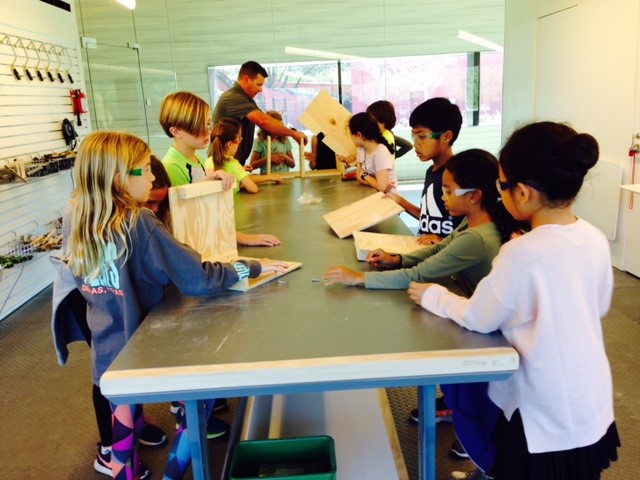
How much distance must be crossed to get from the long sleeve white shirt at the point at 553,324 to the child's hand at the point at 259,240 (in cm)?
110

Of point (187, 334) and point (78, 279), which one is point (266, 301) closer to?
point (187, 334)

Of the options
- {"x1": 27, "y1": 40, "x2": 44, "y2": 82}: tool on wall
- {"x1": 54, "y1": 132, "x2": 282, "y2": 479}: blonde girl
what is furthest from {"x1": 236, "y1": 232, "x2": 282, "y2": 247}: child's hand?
{"x1": 27, "y1": 40, "x2": 44, "y2": 82}: tool on wall

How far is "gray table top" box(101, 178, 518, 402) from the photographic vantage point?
1.14 meters

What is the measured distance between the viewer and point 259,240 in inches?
88.4

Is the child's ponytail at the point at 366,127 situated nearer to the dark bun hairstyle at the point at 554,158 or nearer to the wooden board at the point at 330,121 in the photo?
the wooden board at the point at 330,121

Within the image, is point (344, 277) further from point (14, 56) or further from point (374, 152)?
point (14, 56)

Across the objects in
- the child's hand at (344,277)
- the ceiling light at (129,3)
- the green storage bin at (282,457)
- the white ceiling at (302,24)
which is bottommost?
the green storage bin at (282,457)

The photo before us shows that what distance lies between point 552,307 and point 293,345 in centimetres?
57

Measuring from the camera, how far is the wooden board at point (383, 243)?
6.48ft

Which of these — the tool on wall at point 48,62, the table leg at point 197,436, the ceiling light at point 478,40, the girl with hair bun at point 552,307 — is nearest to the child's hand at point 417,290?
the girl with hair bun at point 552,307

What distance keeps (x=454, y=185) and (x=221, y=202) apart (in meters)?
0.80

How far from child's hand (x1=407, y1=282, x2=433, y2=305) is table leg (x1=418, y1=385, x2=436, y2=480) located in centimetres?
23

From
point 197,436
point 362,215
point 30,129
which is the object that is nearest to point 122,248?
point 197,436

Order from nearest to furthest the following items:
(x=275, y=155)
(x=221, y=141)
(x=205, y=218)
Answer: (x=205, y=218)
(x=221, y=141)
(x=275, y=155)
